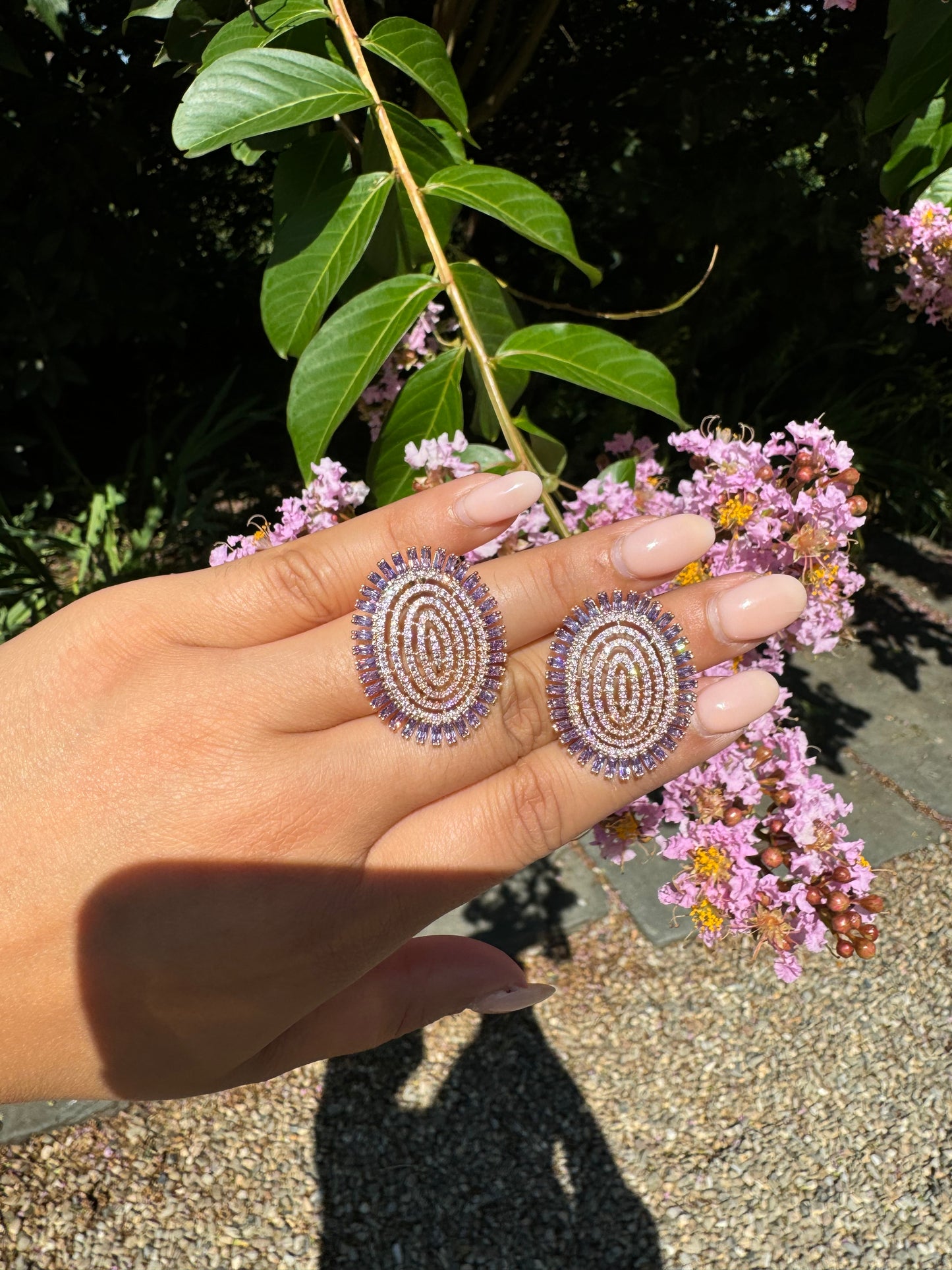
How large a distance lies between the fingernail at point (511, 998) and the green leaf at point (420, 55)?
4.72 feet

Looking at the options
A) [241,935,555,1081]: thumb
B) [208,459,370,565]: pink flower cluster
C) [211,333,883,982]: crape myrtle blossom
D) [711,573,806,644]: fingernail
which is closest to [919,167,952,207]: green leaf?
[211,333,883,982]: crape myrtle blossom

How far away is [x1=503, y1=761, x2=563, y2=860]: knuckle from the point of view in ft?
4.38

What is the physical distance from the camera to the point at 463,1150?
2676 mm

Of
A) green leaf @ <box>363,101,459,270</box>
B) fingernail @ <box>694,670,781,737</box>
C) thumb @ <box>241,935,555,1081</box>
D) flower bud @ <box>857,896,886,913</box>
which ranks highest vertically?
green leaf @ <box>363,101,459,270</box>

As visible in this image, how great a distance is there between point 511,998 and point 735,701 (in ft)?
2.27

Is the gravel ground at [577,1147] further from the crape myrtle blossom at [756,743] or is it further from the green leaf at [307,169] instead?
the green leaf at [307,169]

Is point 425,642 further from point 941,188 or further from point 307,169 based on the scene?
point 941,188

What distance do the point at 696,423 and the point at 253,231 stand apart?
267cm

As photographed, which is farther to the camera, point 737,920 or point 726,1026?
point 726,1026

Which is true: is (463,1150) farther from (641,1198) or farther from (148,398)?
(148,398)

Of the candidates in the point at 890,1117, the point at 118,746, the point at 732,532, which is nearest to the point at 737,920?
the point at 732,532

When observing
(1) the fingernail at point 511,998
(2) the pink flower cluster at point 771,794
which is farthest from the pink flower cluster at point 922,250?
(1) the fingernail at point 511,998

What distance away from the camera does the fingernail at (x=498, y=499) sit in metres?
1.25

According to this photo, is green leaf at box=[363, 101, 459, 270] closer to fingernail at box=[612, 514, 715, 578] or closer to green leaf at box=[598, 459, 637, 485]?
green leaf at box=[598, 459, 637, 485]
